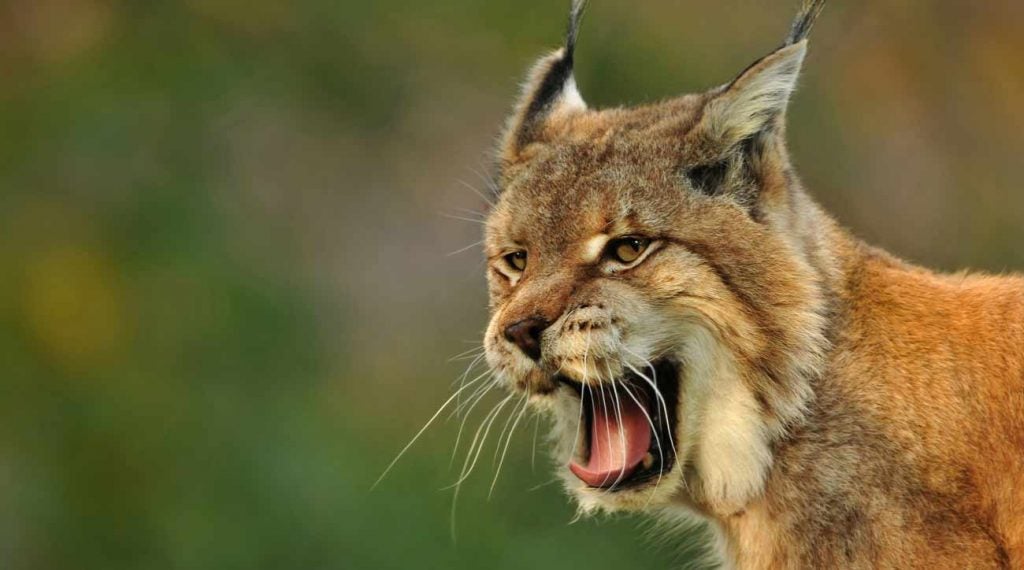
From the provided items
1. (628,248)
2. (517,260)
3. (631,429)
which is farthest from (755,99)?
(631,429)

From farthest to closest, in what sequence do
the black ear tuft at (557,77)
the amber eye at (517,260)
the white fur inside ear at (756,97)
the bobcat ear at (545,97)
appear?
the black ear tuft at (557,77)
the bobcat ear at (545,97)
the amber eye at (517,260)
the white fur inside ear at (756,97)

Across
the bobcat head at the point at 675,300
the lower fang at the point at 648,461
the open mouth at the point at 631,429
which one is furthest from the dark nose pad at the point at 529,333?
the lower fang at the point at 648,461

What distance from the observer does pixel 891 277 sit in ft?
19.5

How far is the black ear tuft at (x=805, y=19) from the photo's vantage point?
5.81 m

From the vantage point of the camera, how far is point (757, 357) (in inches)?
219

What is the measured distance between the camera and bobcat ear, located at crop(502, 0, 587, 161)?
6.57 meters

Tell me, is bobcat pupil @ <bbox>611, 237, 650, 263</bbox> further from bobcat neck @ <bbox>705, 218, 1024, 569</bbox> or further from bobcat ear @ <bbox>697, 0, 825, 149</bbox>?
bobcat neck @ <bbox>705, 218, 1024, 569</bbox>

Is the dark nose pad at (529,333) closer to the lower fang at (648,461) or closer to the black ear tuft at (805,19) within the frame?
the lower fang at (648,461)

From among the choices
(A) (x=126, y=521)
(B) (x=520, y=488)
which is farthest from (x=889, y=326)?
(A) (x=126, y=521)

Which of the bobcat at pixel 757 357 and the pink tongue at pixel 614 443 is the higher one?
the bobcat at pixel 757 357

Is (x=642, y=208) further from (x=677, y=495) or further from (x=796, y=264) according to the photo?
(x=677, y=495)

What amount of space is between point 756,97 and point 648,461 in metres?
1.35

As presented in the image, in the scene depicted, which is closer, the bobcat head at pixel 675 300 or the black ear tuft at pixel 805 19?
the bobcat head at pixel 675 300

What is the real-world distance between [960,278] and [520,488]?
6604 mm
